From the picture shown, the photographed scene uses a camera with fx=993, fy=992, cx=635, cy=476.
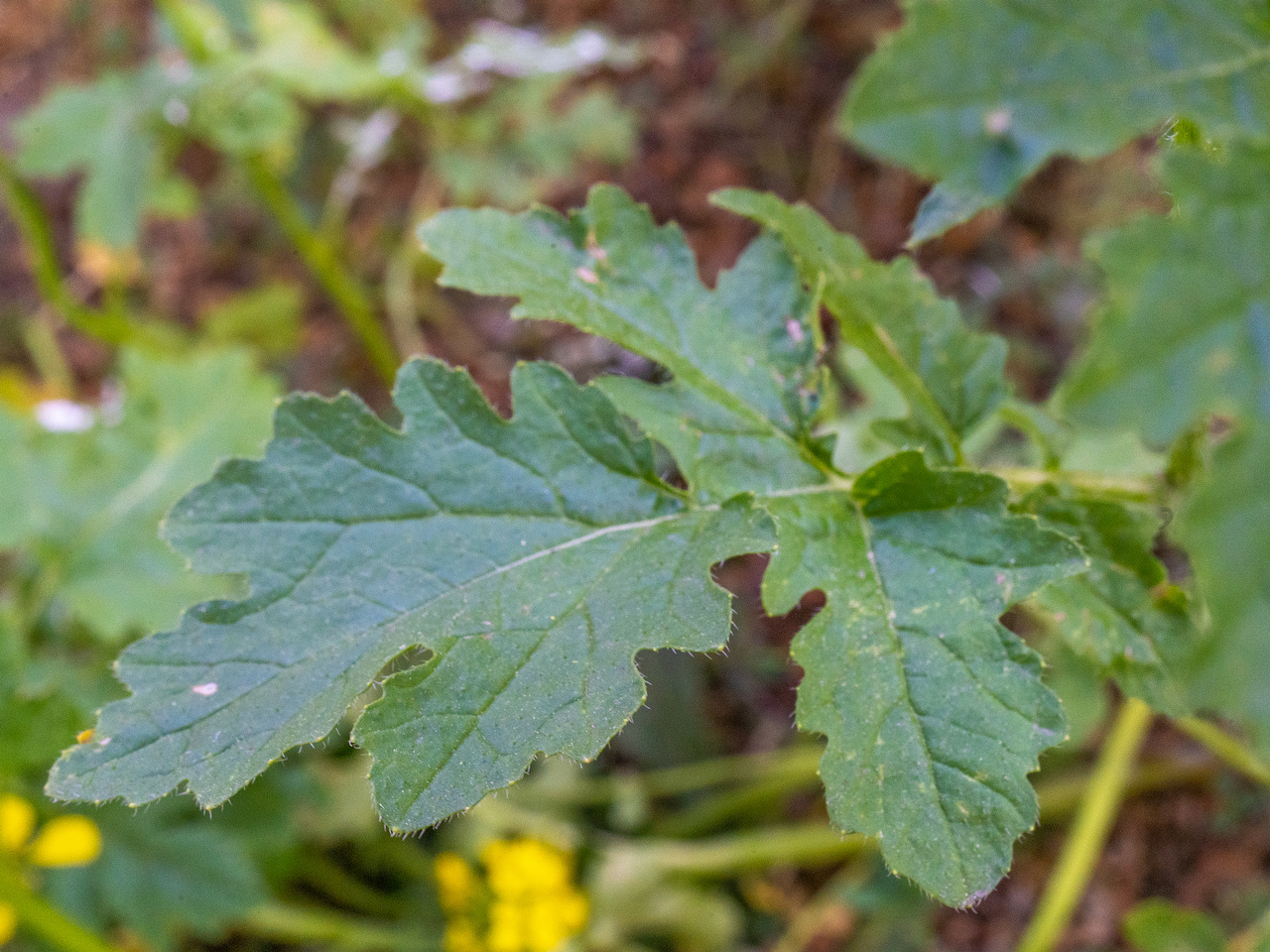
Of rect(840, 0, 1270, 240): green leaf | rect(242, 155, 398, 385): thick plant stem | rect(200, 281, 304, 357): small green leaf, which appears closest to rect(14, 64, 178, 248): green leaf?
rect(242, 155, 398, 385): thick plant stem

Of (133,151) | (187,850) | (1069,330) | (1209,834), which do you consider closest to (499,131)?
(133,151)

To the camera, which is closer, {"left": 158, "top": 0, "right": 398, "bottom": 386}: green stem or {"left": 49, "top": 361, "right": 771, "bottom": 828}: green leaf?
{"left": 49, "top": 361, "right": 771, "bottom": 828}: green leaf

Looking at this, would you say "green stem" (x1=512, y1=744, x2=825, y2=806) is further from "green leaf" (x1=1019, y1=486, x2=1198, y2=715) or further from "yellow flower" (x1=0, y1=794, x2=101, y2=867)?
"green leaf" (x1=1019, y1=486, x2=1198, y2=715)

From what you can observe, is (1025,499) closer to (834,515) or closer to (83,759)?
(834,515)

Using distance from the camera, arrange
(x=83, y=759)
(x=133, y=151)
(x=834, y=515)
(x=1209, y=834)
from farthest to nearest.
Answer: (x=133, y=151)
(x=1209, y=834)
(x=834, y=515)
(x=83, y=759)

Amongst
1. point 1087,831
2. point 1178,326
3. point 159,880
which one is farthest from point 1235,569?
point 159,880

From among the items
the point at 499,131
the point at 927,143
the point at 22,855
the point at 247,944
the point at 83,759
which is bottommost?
the point at 247,944
